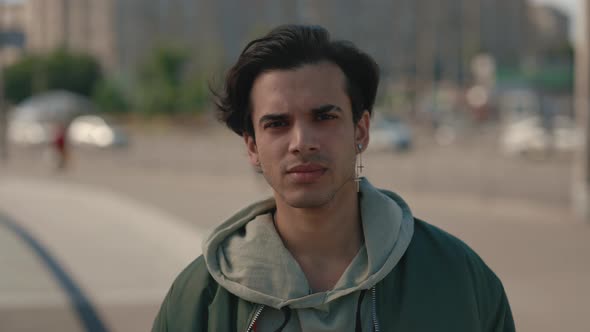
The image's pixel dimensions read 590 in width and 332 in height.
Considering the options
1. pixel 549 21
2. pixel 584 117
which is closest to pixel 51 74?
pixel 584 117

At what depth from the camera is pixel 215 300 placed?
191cm

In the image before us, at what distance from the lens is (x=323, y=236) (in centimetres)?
200

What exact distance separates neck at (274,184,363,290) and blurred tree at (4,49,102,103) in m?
63.7

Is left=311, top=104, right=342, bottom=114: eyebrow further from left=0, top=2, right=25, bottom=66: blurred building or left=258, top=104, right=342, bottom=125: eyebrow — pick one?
left=0, top=2, right=25, bottom=66: blurred building

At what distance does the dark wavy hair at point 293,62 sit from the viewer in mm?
1961

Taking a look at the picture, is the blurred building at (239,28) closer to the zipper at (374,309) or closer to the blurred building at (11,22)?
the blurred building at (11,22)

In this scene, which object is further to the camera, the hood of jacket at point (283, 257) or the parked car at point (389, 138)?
the parked car at point (389, 138)

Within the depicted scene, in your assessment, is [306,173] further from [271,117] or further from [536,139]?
[536,139]

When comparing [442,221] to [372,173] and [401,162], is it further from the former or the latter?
[401,162]

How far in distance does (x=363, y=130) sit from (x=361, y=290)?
15.7 inches

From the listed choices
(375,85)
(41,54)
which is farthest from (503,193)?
(41,54)

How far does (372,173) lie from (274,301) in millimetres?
21314

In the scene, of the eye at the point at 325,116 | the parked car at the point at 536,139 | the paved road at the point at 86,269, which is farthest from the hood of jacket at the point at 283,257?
Answer: the parked car at the point at 536,139

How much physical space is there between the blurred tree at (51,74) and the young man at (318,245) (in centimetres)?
6367
